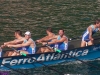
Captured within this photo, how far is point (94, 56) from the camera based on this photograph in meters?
28.1

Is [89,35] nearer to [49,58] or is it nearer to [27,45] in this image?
[49,58]

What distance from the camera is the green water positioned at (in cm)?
3897

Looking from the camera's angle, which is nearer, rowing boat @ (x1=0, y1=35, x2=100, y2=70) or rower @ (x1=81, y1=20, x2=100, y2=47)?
rowing boat @ (x1=0, y1=35, x2=100, y2=70)

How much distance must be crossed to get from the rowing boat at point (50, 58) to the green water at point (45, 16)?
317 inches

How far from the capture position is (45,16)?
45.5m

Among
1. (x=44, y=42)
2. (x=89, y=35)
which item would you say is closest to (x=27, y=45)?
(x=44, y=42)

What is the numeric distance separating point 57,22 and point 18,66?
57.6ft

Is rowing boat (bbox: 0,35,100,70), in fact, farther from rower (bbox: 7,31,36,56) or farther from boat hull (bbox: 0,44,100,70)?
rower (bbox: 7,31,36,56)

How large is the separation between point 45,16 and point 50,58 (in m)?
19.5

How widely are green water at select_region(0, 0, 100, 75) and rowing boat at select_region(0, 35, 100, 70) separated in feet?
26.4

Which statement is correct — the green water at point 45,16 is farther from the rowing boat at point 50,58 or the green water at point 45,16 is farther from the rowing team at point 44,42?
the rowing boat at point 50,58

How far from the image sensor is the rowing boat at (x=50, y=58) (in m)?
25.2

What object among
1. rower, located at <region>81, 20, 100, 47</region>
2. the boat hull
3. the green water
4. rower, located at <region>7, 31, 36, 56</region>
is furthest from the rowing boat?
the green water

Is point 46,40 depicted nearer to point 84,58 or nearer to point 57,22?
point 84,58
